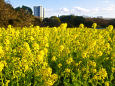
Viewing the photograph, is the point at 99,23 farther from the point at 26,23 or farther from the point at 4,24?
the point at 4,24

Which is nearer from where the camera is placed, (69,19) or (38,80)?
(38,80)

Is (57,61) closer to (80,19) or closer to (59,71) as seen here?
(59,71)

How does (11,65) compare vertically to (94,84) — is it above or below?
above

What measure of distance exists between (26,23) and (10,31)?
8.27 m

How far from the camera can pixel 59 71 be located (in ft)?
10.6

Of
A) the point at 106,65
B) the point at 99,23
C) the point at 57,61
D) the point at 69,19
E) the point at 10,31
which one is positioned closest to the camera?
the point at 57,61

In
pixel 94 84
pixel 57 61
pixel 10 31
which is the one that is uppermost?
pixel 10 31

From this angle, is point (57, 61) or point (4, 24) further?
point (4, 24)

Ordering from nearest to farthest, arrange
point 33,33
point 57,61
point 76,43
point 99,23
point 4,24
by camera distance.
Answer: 1. point 57,61
2. point 76,43
3. point 33,33
4. point 4,24
5. point 99,23

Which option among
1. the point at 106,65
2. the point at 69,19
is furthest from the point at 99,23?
the point at 106,65

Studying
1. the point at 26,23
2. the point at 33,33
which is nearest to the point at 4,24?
the point at 26,23

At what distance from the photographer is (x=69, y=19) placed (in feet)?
82.7

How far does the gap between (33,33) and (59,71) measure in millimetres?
2853

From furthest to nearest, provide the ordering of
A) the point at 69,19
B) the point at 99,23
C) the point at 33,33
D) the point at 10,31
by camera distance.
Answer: the point at 69,19, the point at 99,23, the point at 33,33, the point at 10,31
